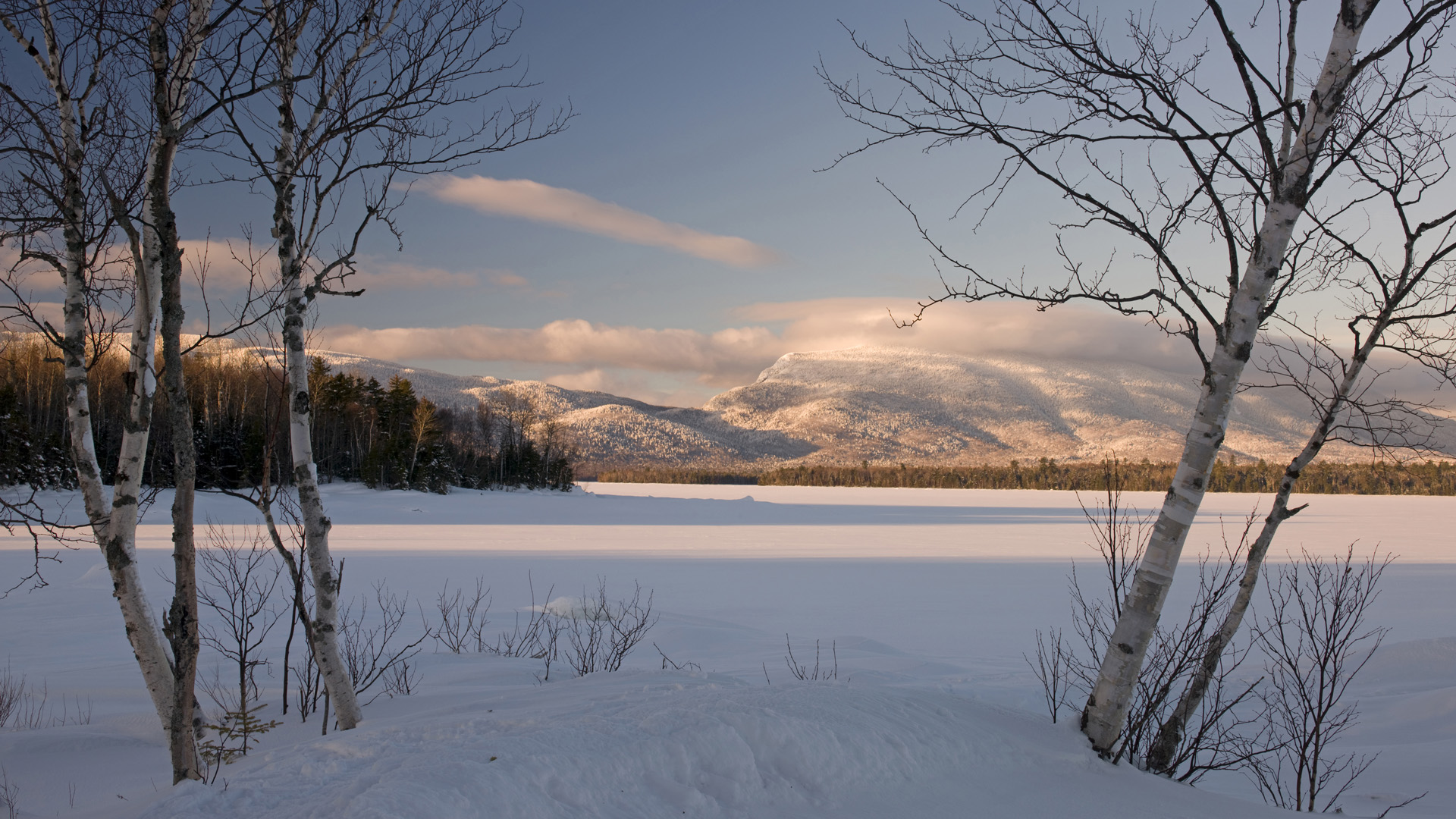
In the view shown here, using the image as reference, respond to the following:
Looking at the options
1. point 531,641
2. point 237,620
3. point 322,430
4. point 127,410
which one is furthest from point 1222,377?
point 322,430

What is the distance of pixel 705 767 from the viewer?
2.47 metres

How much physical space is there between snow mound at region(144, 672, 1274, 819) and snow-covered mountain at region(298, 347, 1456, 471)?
121m

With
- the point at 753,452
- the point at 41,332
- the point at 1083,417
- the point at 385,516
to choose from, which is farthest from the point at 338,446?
the point at 1083,417

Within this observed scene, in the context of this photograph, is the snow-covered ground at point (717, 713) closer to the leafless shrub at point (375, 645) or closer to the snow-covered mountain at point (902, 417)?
the leafless shrub at point (375, 645)

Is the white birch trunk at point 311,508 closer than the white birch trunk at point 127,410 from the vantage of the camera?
No

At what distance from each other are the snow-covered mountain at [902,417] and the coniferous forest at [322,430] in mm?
65862

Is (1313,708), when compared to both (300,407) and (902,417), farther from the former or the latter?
(902,417)

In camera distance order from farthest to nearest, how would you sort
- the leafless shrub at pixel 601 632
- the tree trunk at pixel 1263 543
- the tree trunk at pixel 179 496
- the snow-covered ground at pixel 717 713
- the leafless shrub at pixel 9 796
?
the leafless shrub at pixel 601 632, the tree trunk at pixel 1263 543, the leafless shrub at pixel 9 796, the tree trunk at pixel 179 496, the snow-covered ground at pixel 717 713

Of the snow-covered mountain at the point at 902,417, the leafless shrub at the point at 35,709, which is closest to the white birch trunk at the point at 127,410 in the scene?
the leafless shrub at the point at 35,709

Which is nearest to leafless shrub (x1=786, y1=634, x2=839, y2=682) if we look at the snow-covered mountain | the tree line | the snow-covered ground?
the snow-covered ground

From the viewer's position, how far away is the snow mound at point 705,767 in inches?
85.4

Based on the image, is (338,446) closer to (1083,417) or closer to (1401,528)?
(1401,528)

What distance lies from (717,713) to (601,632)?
5861mm

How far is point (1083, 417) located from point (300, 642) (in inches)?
6829
